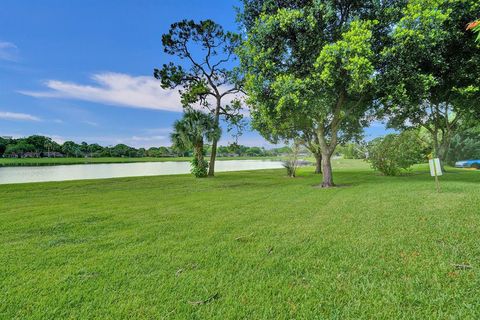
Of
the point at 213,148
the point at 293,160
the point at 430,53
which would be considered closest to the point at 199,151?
the point at 213,148

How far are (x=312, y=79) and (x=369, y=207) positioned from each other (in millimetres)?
6360

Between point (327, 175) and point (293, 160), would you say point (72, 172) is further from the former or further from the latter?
point (327, 175)

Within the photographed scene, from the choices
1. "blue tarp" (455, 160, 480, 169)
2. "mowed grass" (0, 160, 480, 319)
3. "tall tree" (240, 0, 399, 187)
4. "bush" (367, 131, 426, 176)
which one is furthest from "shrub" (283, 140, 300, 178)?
"blue tarp" (455, 160, 480, 169)

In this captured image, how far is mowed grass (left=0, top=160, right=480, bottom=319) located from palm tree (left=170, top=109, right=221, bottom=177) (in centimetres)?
1346

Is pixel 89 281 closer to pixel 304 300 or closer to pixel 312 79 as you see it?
pixel 304 300

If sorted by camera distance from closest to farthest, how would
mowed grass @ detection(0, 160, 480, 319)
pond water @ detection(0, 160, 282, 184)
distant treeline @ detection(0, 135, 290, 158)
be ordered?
mowed grass @ detection(0, 160, 480, 319), pond water @ detection(0, 160, 282, 184), distant treeline @ detection(0, 135, 290, 158)

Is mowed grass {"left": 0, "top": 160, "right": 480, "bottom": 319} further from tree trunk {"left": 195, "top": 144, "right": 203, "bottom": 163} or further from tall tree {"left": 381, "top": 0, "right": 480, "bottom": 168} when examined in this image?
tree trunk {"left": 195, "top": 144, "right": 203, "bottom": 163}

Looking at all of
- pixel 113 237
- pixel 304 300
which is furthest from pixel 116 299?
pixel 113 237

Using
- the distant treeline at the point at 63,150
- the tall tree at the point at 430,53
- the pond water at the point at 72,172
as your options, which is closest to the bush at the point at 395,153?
the tall tree at the point at 430,53

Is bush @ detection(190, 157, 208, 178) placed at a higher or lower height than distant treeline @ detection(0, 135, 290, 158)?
lower

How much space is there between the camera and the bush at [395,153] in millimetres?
16875

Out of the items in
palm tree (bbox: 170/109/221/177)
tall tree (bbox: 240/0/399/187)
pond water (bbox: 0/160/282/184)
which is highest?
tall tree (bbox: 240/0/399/187)

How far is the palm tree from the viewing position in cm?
1969

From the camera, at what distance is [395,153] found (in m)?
17.0
